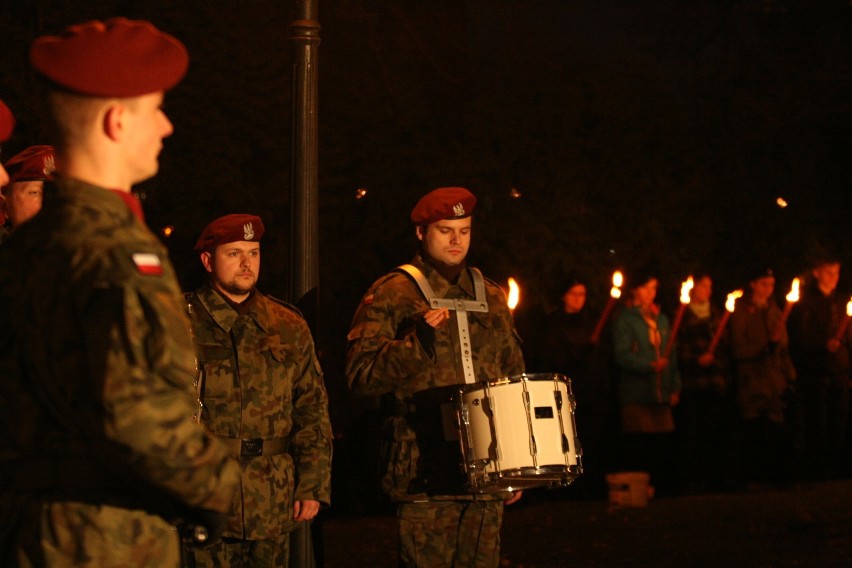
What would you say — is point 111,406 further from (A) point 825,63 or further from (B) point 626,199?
(A) point 825,63

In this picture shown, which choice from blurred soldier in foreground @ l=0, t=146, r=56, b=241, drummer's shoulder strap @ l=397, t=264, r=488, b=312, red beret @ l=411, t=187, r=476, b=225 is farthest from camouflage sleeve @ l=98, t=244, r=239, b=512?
red beret @ l=411, t=187, r=476, b=225

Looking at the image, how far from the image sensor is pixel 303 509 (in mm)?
6926

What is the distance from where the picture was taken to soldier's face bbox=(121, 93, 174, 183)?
364 centimetres

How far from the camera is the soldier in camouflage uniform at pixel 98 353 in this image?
11.1 ft

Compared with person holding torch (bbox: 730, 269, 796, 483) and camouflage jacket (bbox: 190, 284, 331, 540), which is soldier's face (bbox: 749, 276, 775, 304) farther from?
camouflage jacket (bbox: 190, 284, 331, 540)

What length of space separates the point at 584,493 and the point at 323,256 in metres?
3.60

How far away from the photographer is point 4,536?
11.6ft

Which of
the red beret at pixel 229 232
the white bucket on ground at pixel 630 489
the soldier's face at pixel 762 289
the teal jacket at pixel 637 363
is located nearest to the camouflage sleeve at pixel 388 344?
the red beret at pixel 229 232

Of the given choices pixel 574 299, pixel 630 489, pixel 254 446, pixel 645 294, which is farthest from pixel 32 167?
pixel 630 489

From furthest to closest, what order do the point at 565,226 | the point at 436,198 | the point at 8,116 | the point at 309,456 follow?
the point at 565,226 < the point at 436,198 < the point at 309,456 < the point at 8,116

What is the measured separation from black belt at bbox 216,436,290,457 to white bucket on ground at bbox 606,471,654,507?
22.9 feet

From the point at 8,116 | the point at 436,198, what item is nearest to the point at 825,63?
the point at 436,198

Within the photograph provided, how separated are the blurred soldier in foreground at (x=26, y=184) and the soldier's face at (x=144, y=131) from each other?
7.51 ft

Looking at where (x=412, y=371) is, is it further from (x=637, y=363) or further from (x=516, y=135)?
(x=516, y=135)
